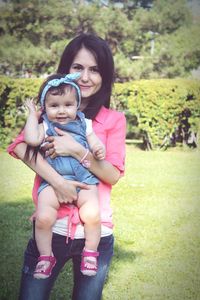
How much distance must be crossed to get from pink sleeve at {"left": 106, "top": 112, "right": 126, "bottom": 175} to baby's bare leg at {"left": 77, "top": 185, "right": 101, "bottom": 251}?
14 centimetres

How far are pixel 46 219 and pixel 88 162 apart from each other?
8.3 inches

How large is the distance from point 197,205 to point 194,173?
1420 mm

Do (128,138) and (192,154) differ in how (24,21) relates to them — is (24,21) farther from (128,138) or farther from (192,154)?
(192,154)

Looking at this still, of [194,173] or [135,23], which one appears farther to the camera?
[135,23]

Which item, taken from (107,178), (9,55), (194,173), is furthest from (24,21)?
(107,178)

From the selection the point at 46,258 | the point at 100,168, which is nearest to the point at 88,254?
the point at 46,258

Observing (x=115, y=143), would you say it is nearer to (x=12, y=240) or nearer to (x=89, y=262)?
(x=89, y=262)

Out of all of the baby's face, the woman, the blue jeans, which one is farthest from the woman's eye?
the blue jeans

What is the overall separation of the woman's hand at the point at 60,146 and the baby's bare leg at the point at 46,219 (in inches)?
4.3

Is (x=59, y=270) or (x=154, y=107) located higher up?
(x=154, y=107)

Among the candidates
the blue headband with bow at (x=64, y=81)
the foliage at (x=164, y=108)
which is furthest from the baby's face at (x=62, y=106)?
the foliage at (x=164, y=108)

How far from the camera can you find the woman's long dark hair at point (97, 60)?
5.08ft

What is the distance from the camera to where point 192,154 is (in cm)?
671

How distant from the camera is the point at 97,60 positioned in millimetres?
1549
